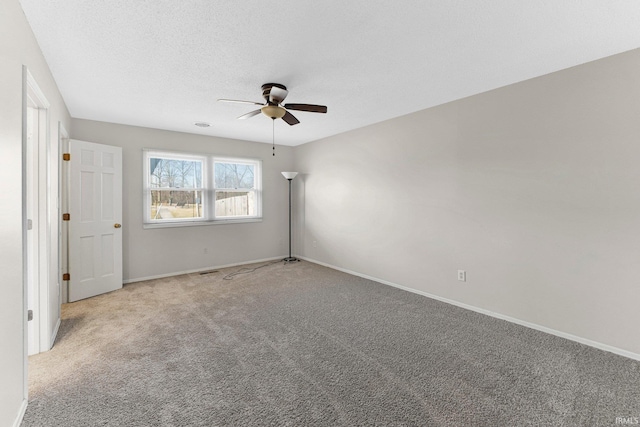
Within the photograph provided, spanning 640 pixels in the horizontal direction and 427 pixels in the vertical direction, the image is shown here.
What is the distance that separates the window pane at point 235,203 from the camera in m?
5.54

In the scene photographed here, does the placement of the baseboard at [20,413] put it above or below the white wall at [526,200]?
below

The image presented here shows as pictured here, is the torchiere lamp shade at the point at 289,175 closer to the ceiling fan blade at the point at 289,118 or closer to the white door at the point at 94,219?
the ceiling fan blade at the point at 289,118

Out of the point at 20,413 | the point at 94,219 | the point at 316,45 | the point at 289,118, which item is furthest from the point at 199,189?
the point at 20,413

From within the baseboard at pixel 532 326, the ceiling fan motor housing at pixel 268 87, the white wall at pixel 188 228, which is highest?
the ceiling fan motor housing at pixel 268 87

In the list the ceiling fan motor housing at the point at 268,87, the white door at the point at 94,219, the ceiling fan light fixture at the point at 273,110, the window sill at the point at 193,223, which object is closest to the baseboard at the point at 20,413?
the white door at the point at 94,219

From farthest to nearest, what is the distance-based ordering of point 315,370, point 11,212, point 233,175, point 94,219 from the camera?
point 233,175
point 94,219
point 315,370
point 11,212

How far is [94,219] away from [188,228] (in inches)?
55.1

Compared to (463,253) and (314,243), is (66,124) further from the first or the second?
(463,253)

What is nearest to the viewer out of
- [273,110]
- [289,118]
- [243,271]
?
[273,110]

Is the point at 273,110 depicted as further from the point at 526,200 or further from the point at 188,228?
the point at 188,228

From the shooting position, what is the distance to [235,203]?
574 centimetres

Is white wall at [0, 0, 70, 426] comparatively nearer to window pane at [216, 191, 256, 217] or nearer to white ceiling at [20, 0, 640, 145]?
white ceiling at [20, 0, 640, 145]

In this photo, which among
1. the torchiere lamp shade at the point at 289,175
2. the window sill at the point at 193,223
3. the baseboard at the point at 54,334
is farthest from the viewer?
the torchiere lamp shade at the point at 289,175

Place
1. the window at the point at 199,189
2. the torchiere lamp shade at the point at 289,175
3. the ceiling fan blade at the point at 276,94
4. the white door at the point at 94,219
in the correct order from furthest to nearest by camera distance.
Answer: the torchiere lamp shade at the point at 289,175
the window at the point at 199,189
the white door at the point at 94,219
the ceiling fan blade at the point at 276,94
